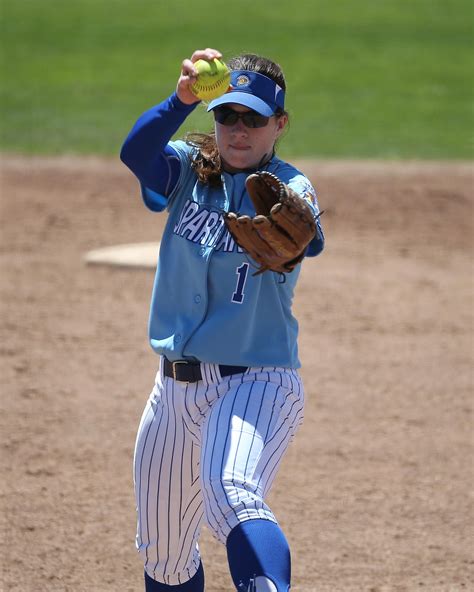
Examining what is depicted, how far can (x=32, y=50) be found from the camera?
1636 centimetres

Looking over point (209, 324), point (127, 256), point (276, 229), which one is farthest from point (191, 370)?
point (127, 256)

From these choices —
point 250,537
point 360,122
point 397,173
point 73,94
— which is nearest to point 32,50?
point 73,94

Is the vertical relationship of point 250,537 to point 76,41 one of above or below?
below

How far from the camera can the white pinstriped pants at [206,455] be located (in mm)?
2693

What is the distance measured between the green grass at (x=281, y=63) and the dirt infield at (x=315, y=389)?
1944 millimetres

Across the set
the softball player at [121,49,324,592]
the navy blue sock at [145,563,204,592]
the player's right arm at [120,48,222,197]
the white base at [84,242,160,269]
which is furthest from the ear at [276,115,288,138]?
the white base at [84,242,160,269]

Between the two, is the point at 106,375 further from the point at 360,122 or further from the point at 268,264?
the point at 360,122

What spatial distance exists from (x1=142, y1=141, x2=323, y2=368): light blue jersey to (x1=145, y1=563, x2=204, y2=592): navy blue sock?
0.72 meters

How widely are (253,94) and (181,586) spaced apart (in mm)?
1447

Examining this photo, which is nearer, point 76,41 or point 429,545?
point 429,545

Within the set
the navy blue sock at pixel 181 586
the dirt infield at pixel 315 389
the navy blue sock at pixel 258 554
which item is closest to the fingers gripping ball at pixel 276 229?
the navy blue sock at pixel 258 554

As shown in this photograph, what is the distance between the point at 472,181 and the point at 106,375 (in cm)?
510

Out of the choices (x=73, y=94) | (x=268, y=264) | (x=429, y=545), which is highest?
(x=73, y=94)

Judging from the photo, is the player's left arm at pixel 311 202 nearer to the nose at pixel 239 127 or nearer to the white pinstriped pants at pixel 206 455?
the nose at pixel 239 127
